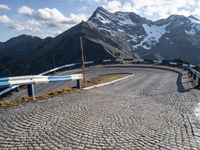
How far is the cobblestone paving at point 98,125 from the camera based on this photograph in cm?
771

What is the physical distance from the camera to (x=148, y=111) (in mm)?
12023

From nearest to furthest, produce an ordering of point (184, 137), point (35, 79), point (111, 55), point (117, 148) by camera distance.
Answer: point (117, 148) < point (184, 137) < point (35, 79) < point (111, 55)

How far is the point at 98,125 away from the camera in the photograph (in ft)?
30.9

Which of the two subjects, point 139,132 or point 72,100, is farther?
point 72,100

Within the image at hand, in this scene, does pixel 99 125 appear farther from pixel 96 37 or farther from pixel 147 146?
pixel 96 37

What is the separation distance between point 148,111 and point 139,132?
10.8 feet

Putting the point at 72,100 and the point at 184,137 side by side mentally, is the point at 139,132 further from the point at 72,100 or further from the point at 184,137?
the point at 72,100

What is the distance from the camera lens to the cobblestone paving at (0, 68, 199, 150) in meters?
7.71

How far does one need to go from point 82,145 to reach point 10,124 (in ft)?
9.09

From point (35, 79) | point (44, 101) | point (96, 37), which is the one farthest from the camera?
point (96, 37)

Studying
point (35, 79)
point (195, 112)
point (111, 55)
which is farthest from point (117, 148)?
point (111, 55)

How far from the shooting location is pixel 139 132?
29.0 ft

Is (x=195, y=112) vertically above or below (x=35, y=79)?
below

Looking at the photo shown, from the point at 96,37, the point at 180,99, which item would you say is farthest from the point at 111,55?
the point at 180,99
